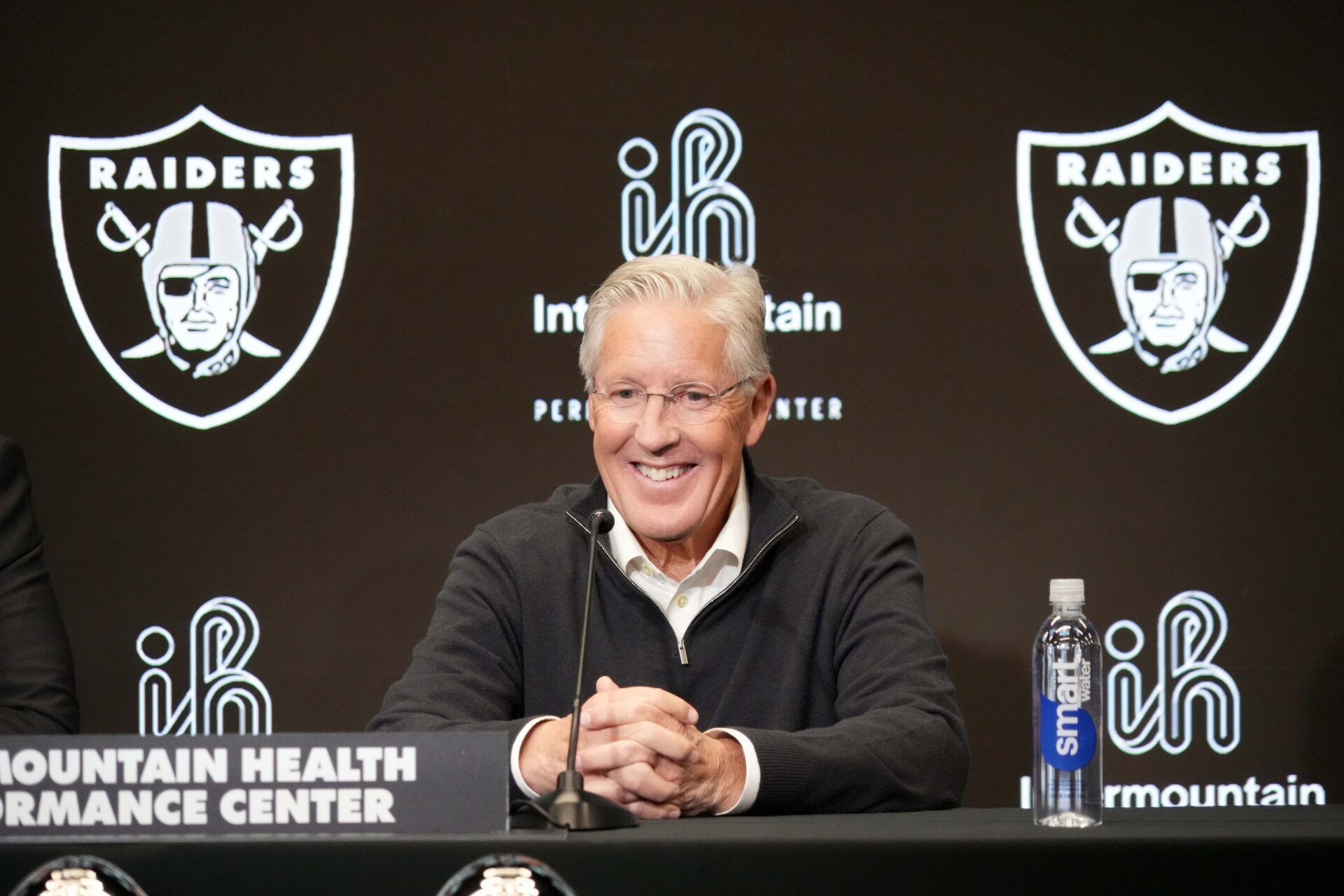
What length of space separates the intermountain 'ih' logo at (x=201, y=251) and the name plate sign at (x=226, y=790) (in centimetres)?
197

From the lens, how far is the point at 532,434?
3.09m

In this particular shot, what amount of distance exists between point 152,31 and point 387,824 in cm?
252

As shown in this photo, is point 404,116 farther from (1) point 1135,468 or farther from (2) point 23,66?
(1) point 1135,468

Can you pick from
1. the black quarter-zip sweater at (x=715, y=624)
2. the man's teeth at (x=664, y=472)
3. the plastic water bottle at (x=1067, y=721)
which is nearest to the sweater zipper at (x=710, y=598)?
the black quarter-zip sweater at (x=715, y=624)

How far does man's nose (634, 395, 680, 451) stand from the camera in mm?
2117

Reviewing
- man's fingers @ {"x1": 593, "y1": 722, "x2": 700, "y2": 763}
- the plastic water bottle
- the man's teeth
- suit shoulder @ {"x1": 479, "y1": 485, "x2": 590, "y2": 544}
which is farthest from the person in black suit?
the plastic water bottle

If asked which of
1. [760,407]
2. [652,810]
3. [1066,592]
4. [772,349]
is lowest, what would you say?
[652,810]

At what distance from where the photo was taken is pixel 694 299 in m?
2.13

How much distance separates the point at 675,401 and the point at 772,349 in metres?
0.95

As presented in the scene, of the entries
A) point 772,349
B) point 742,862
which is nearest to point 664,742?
point 742,862

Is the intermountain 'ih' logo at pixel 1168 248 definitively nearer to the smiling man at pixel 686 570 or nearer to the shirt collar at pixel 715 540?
the smiling man at pixel 686 570

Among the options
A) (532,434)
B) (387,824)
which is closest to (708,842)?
(387,824)

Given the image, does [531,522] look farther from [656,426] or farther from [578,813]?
[578,813]

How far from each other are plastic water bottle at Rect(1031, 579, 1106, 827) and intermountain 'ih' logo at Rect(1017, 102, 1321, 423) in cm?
167
